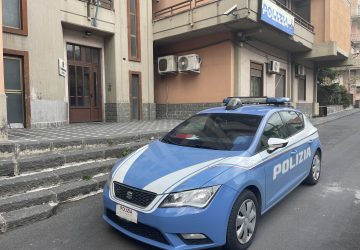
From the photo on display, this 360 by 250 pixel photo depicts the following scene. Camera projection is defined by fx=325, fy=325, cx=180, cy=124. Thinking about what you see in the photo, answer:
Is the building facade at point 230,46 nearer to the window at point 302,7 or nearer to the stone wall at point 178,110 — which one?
the stone wall at point 178,110

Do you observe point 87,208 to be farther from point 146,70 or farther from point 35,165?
point 146,70

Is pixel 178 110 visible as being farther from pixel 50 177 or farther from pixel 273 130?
pixel 273 130

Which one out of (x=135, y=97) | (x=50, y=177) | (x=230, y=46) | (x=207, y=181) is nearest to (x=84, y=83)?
(x=135, y=97)

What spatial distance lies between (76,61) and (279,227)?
405 inches

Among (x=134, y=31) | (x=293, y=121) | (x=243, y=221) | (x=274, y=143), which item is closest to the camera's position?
(x=243, y=221)

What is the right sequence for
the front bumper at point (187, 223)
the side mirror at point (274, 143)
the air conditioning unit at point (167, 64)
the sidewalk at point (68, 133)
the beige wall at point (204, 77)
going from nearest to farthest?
the front bumper at point (187, 223) < the side mirror at point (274, 143) < the sidewalk at point (68, 133) < the beige wall at point (204, 77) < the air conditioning unit at point (167, 64)

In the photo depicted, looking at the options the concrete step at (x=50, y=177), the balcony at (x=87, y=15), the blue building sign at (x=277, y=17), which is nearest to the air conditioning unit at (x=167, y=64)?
the balcony at (x=87, y=15)

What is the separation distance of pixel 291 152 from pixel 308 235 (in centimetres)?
134

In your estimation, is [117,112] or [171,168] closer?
[171,168]

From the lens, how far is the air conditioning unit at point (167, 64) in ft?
48.7

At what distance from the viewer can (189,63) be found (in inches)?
567

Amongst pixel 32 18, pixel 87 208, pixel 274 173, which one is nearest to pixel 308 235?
pixel 274 173

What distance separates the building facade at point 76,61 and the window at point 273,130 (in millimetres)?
7633

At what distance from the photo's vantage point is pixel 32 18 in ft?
32.4
